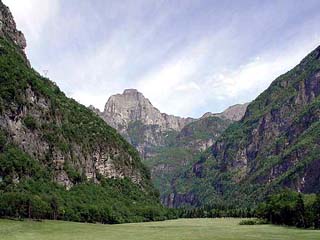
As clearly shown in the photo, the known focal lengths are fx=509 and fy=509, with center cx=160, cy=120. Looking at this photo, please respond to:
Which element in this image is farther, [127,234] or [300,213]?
[300,213]

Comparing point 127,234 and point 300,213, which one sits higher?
point 300,213

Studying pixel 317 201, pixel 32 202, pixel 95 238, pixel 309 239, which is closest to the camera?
pixel 309 239

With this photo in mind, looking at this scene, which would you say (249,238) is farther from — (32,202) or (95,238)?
(32,202)

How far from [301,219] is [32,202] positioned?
10273 cm

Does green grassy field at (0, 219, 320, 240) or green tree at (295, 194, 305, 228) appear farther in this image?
green tree at (295, 194, 305, 228)

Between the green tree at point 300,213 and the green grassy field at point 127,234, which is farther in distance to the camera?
the green tree at point 300,213

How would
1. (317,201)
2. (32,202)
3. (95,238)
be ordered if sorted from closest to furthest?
(95,238) → (317,201) → (32,202)

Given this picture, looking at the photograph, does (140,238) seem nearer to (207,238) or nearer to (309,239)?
(207,238)

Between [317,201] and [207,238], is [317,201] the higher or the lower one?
the higher one

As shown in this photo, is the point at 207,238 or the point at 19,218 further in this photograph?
the point at 19,218

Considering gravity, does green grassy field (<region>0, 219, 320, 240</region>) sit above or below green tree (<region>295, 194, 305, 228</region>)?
below

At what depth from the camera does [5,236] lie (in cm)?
12369

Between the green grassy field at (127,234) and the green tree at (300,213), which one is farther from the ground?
the green tree at (300,213)

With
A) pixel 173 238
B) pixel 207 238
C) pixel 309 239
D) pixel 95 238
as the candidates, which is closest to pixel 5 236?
pixel 95 238
